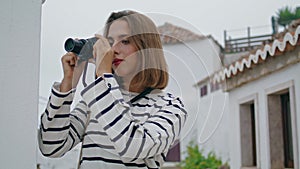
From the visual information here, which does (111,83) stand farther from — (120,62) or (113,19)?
(113,19)

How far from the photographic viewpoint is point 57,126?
104 centimetres

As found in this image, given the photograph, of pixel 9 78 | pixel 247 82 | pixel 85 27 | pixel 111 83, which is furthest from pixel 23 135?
pixel 247 82

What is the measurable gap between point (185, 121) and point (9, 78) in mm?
432

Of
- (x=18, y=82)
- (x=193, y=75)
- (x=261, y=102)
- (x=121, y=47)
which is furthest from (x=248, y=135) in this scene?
(x=18, y=82)

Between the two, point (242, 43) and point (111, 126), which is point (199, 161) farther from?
point (111, 126)

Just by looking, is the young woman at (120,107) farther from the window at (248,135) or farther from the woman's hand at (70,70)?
the window at (248,135)

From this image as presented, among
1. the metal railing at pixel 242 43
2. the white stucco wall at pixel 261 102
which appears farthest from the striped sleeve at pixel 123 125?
the metal railing at pixel 242 43

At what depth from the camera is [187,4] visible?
7.06 feet

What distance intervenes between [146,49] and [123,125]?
0.22 meters

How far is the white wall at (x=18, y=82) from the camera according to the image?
2.61 ft

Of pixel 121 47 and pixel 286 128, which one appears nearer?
pixel 121 47

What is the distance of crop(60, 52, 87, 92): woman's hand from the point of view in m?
1.03

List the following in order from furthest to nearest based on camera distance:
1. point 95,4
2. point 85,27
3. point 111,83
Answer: point 95,4
point 85,27
point 111,83

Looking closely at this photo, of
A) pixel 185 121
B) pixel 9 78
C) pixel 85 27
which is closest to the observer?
pixel 9 78
